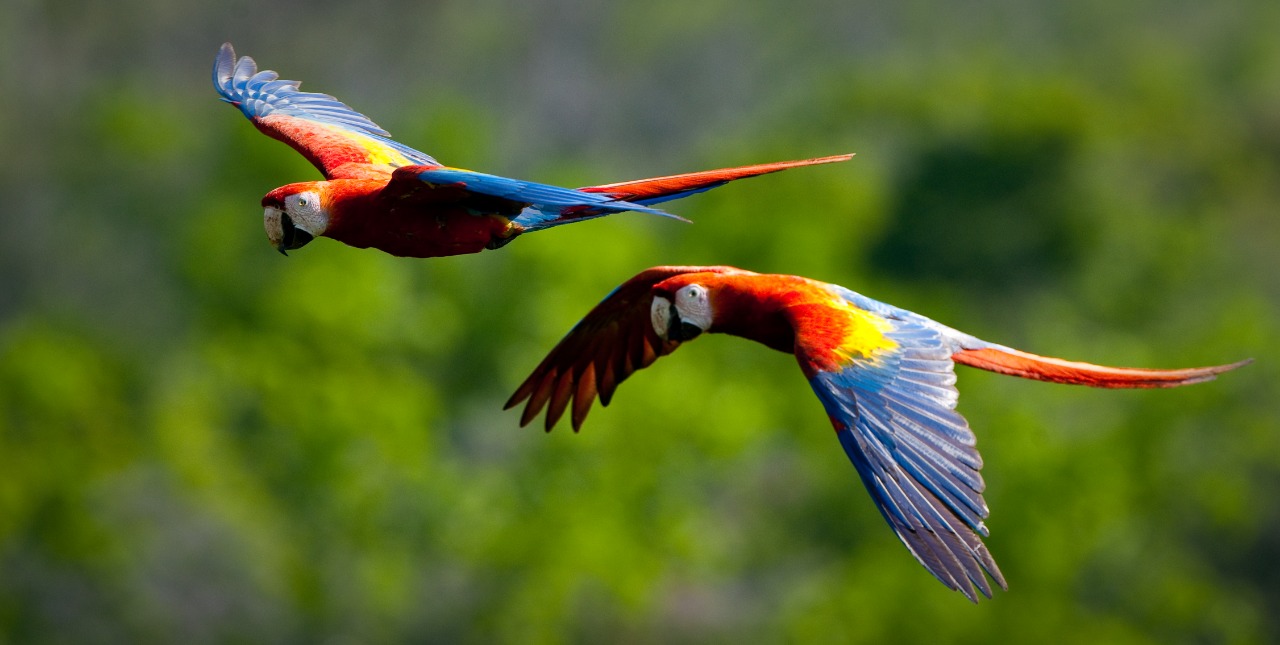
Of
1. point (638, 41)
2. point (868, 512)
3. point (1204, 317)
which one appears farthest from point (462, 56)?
point (868, 512)

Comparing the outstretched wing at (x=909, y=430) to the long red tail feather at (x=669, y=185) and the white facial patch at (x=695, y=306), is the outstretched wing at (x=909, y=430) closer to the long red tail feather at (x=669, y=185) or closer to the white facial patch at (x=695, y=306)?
the white facial patch at (x=695, y=306)

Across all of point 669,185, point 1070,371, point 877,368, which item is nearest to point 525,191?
point 669,185

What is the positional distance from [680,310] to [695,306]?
0.20ft

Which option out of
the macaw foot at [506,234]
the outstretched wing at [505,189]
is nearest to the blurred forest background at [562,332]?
the macaw foot at [506,234]

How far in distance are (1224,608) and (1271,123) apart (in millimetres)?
35422

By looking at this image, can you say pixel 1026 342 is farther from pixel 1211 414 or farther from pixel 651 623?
pixel 651 623

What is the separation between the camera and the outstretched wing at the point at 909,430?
587 centimetres

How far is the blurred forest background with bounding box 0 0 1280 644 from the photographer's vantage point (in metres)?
29.0

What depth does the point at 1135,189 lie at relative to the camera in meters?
58.3

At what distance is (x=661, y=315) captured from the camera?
23.1 ft

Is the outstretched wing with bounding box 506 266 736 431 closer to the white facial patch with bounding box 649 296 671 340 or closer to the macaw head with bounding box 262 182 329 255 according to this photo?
the white facial patch with bounding box 649 296 671 340

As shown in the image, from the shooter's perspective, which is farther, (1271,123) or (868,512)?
(1271,123)

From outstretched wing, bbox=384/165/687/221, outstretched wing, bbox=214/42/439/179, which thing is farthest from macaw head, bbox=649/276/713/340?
outstretched wing, bbox=214/42/439/179

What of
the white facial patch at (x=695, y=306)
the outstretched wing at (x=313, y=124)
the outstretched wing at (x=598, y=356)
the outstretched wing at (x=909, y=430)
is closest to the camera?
the outstretched wing at (x=909, y=430)
